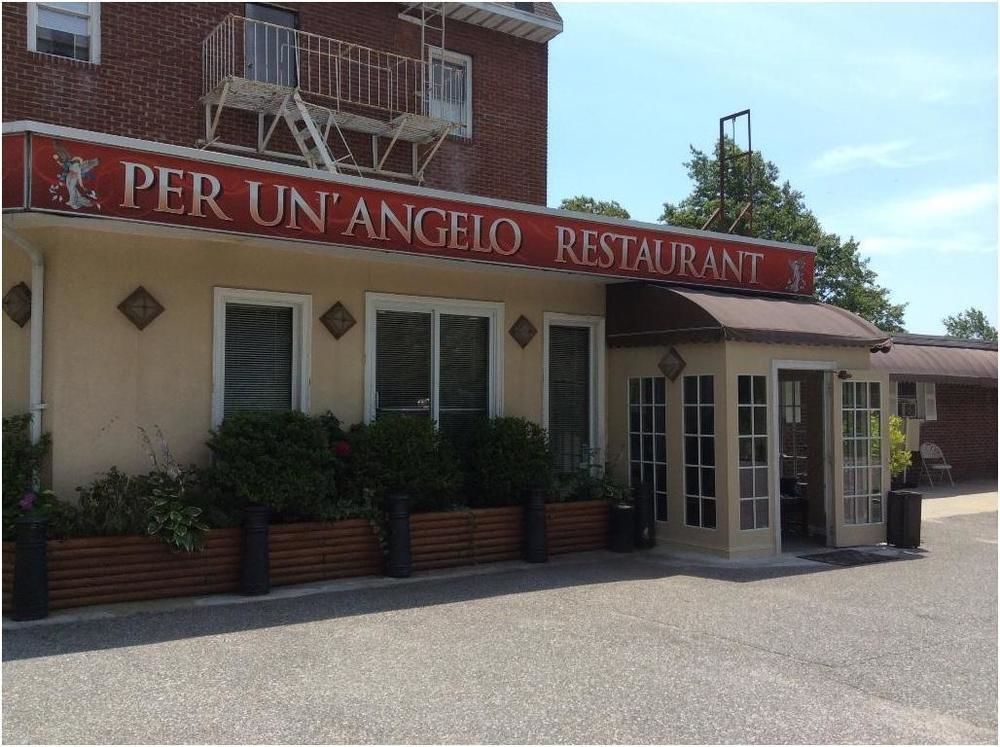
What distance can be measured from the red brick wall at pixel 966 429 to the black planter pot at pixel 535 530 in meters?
12.4

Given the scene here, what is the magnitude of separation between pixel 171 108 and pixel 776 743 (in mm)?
11357

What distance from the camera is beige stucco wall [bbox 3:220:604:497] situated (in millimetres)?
8305

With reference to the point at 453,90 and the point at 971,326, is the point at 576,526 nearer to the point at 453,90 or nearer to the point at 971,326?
the point at 453,90

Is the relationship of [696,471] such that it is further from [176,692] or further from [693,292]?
[176,692]

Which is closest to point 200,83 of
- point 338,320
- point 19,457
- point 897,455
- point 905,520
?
point 338,320

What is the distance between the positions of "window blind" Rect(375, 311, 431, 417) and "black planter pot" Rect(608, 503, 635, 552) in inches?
98.8

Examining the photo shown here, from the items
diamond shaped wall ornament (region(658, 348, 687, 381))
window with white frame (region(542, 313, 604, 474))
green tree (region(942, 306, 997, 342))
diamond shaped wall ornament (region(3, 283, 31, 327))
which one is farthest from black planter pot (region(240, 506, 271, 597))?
green tree (region(942, 306, 997, 342))

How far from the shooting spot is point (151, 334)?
28.7 ft

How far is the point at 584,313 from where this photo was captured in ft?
38.6

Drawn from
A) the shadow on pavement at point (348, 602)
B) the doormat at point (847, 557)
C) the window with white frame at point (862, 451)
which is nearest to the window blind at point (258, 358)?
the shadow on pavement at point (348, 602)

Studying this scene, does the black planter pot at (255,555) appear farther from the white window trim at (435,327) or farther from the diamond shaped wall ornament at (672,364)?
the diamond shaped wall ornament at (672,364)

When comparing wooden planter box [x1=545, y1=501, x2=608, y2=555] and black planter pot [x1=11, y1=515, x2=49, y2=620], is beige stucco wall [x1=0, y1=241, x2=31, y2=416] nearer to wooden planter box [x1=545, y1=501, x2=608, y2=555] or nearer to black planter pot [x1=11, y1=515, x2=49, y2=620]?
black planter pot [x1=11, y1=515, x2=49, y2=620]

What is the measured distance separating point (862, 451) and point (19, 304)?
9652 mm

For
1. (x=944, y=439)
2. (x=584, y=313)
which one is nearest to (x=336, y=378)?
(x=584, y=313)
